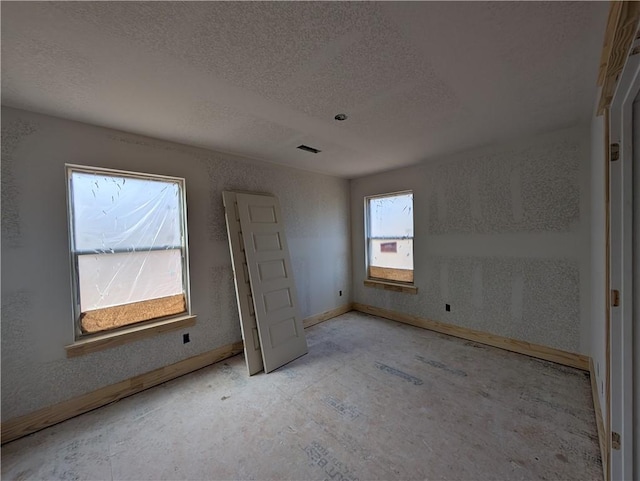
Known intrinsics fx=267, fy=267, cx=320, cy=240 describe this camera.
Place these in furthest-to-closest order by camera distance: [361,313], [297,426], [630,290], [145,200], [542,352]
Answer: [361,313] → [542,352] → [145,200] → [297,426] → [630,290]

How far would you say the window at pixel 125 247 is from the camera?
2364 millimetres

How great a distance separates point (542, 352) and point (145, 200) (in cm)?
460

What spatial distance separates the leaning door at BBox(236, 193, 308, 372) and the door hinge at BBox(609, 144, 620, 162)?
3.02m

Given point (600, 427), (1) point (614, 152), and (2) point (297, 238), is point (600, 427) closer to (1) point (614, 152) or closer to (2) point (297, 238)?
(1) point (614, 152)

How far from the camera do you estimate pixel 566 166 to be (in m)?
2.81

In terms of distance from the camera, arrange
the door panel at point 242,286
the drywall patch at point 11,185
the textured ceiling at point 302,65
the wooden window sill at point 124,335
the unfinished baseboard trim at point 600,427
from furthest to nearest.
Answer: the door panel at point 242,286, the wooden window sill at point 124,335, the drywall patch at point 11,185, the unfinished baseboard trim at point 600,427, the textured ceiling at point 302,65

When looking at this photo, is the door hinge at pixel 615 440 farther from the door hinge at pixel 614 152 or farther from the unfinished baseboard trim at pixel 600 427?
the door hinge at pixel 614 152

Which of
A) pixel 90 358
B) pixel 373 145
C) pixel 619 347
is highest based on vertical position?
pixel 373 145

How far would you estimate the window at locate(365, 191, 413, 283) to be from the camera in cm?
427

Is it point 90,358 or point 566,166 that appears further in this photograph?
point 566,166

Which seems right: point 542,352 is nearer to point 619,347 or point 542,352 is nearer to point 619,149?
point 619,347

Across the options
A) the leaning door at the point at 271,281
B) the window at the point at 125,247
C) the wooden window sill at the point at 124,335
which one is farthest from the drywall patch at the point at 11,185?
the leaning door at the point at 271,281

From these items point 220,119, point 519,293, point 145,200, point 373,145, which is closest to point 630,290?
point 519,293

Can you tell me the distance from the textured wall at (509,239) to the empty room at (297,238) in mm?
24
